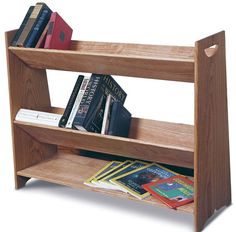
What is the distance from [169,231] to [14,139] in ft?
3.47

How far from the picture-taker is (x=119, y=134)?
11.9ft

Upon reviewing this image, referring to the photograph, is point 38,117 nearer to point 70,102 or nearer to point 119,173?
point 70,102

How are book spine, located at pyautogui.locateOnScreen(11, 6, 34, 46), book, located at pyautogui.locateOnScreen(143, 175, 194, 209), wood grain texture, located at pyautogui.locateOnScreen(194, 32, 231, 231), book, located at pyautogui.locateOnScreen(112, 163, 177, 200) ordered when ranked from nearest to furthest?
wood grain texture, located at pyautogui.locateOnScreen(194, 32, 231, 231) → book, located at pyautogui.locateOnScreen(143, 175, 194, 209) → book, located at pyautogui.locateOnScreen(112, 163, 177, 200) → book spine, located at pyautogui.locateOnScreen(11, 6, 34, 46)

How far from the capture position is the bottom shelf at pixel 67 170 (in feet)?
12.2

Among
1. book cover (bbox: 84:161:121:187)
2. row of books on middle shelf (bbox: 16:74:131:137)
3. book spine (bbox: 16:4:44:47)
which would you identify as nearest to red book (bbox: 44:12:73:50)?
book spine (bbox: 16:4:44:47)

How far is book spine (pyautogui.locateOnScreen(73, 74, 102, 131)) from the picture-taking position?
3562 mm

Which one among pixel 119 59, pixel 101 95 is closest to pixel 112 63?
pixel 119 59

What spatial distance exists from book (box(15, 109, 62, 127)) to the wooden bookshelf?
31mm

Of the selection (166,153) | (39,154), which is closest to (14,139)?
(39,154)

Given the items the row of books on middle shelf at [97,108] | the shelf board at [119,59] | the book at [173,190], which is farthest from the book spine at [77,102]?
the book at [173,190]

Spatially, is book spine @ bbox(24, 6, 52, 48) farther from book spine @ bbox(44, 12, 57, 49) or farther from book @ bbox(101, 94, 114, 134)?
book @ bbox(101, 94, 114, 134)

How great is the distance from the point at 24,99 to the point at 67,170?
0.46 meters

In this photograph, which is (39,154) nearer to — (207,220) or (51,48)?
(51,48)

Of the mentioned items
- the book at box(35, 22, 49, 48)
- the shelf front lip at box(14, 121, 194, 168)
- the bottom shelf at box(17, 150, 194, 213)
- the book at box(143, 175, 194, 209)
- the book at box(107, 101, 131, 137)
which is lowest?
the book at box(143, 175, 194, 209)
